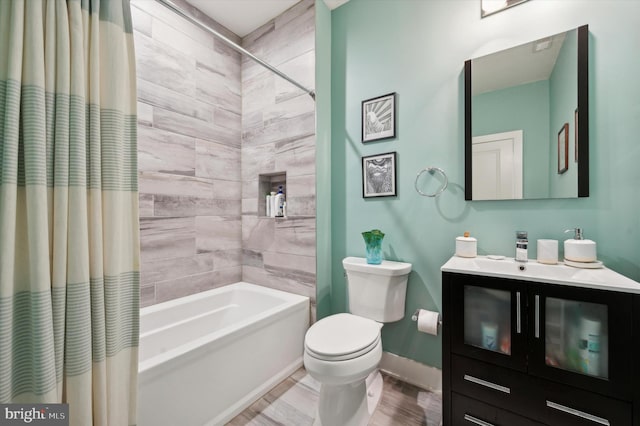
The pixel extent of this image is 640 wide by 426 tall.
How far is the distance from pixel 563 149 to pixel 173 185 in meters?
2.39

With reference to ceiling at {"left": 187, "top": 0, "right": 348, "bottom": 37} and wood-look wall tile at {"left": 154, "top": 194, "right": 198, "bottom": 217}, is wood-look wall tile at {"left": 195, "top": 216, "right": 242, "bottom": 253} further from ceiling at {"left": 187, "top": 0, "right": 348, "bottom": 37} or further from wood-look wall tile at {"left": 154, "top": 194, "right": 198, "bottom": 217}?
ceiling at {"left": 187, "top": 0, "right": 348, "bottom": 37}

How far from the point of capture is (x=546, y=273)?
1205mm

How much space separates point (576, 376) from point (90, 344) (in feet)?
5.71

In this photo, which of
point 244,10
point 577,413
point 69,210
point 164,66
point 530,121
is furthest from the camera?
point 244,10

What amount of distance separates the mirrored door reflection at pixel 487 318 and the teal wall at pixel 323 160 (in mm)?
1031

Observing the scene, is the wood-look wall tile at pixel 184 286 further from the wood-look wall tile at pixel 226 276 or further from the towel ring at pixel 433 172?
the towel ring at pixel 433 172

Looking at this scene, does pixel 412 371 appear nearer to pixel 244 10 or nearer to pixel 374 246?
pixel 374 246

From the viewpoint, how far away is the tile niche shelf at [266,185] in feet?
7.61

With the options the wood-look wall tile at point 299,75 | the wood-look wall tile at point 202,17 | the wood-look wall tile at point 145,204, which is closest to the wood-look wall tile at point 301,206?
the wood-look wall tile at point 299,75

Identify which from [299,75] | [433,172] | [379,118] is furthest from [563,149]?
[299,75]

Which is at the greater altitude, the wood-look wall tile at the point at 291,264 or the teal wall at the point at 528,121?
the teal wall at the point at 528,121

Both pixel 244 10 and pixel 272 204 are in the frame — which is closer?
pixel 244 10

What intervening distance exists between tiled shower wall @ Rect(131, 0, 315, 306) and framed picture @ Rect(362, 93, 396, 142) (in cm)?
39

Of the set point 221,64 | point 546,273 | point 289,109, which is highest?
point 221,64
